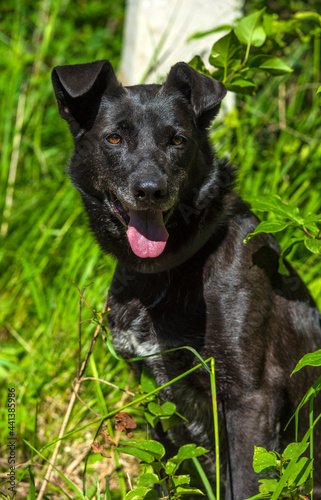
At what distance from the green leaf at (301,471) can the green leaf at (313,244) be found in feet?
2.23

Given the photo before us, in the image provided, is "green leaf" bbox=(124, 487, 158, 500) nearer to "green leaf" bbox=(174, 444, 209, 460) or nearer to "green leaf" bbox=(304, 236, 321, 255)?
"green leaf" bbox=(174, 444, 209, 460)

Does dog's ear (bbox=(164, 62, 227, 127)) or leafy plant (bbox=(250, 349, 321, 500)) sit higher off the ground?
dog's ear (bbox=(164, 62, 227, 127))

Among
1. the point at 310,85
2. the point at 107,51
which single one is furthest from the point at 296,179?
the point at 107,51

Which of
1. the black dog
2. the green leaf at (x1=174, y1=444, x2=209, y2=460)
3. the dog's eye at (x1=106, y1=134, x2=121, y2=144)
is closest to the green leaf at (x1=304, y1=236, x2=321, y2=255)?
the black dog

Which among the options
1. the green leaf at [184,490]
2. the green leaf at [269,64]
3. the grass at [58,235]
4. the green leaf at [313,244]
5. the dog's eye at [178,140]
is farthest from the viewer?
Result: the grass at [58,235]

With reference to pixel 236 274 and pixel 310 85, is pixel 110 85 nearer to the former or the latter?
pixel 236 274

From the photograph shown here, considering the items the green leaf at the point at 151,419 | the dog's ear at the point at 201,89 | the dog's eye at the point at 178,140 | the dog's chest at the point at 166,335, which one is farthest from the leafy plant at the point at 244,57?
the green leaf at the point at 151,419

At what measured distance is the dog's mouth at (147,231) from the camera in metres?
2.23

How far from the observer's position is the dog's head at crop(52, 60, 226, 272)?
2.24 metres

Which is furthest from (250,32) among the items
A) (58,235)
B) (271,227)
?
(58,235)

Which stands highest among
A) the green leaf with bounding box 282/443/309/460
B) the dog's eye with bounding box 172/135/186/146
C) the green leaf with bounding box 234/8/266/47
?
the green leaf with bounding box 234/8/266/47

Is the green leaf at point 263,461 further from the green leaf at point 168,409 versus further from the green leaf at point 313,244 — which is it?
the green leaf at point 313,244

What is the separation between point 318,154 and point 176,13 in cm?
139

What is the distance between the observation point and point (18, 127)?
4.23 metres
